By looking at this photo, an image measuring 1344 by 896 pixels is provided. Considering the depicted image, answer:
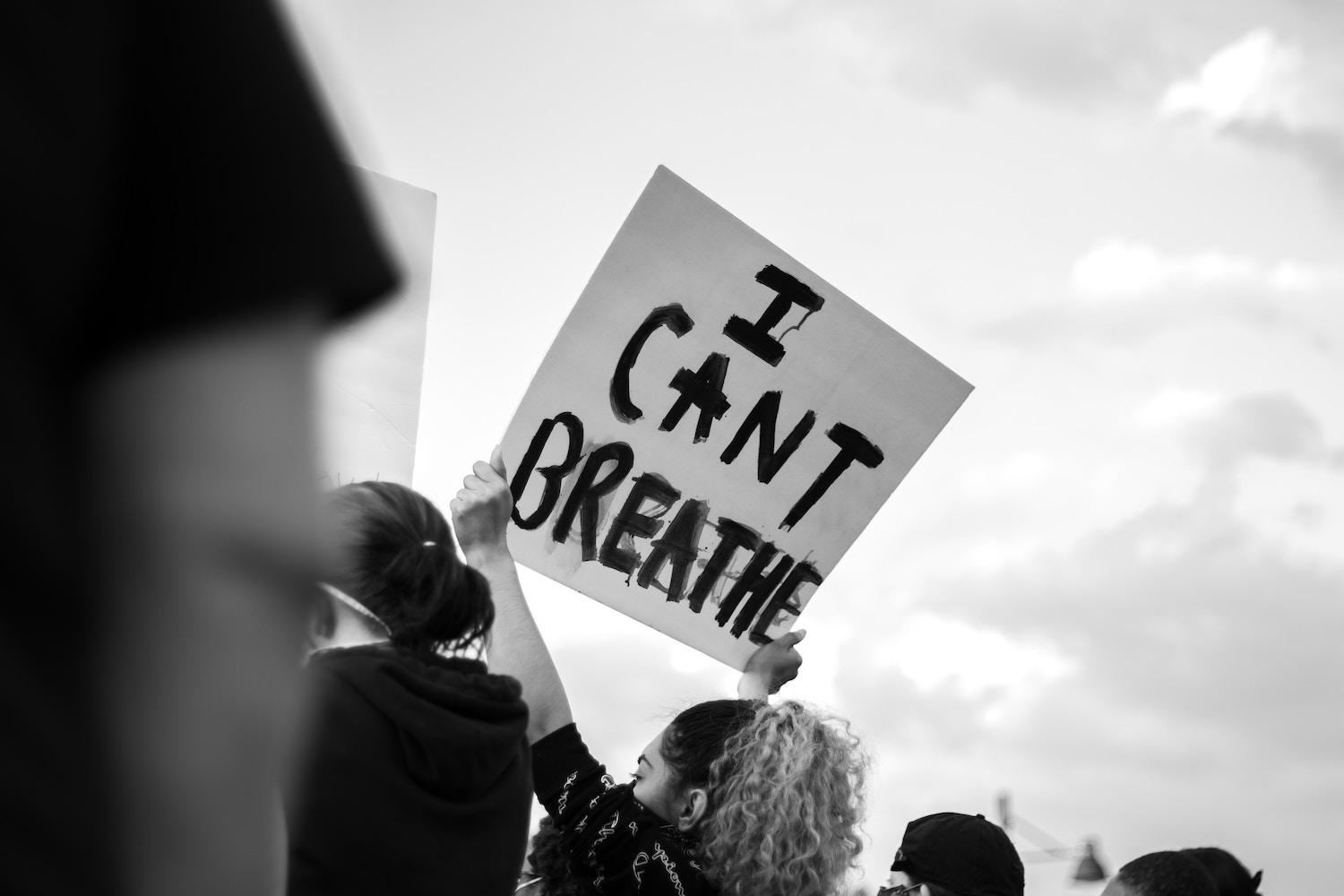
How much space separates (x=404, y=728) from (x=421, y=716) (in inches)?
1.3

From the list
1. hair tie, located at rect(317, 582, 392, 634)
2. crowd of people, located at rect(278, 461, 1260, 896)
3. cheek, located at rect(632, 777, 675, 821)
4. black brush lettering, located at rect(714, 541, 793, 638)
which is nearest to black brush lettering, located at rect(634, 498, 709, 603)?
black brush lettering, located at rect(714, 541, 793, 638)

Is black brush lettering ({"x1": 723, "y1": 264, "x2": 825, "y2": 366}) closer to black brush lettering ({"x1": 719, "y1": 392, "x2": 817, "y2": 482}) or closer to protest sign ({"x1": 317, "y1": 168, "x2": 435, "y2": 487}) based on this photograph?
black brush lettering ({"x1": 719, "y1": 392, "x2": 817, "y2": 482})

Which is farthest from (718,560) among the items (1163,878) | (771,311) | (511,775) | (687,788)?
(511,775)

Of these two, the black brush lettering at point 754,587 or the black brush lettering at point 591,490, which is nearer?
the black brush lettering at point 591,490

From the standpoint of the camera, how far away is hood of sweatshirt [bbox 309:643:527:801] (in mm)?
2203

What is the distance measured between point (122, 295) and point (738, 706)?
3018mm

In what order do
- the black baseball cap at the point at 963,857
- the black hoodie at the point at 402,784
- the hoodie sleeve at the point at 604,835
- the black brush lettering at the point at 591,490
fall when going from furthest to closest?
the black brush lettering at the point at 591,490 < the black baseball cap at the point at 963,857 < the hoodie sleeve at the point at 604,835 < the black hoodie at the point at 402,784

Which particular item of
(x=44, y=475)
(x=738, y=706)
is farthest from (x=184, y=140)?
(x=738, y=706)

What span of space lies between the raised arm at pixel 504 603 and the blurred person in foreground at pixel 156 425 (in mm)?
2546

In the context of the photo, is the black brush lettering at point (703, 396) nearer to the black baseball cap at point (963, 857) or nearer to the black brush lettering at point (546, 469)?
the black brush lettering at point (546, 469)

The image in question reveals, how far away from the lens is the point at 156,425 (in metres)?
0.67

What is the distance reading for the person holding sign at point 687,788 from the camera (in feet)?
10.6

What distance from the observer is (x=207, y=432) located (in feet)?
2.22

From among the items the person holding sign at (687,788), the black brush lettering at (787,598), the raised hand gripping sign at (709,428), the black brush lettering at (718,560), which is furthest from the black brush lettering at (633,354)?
the black brush lettering at (787,598)
